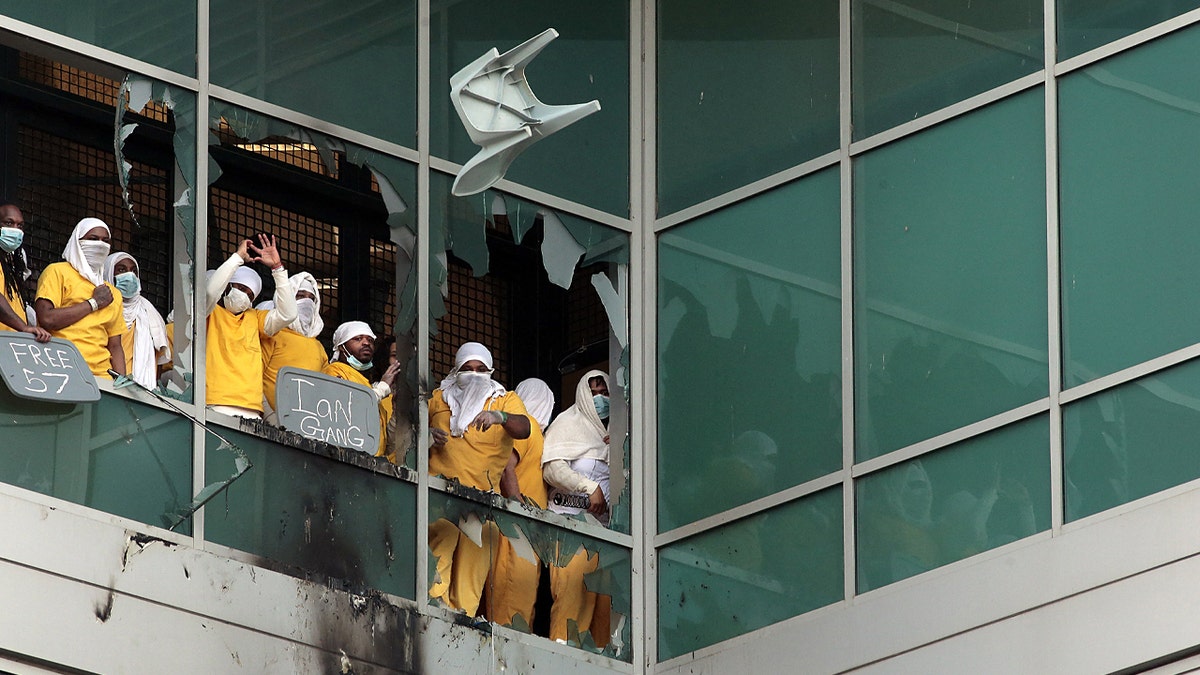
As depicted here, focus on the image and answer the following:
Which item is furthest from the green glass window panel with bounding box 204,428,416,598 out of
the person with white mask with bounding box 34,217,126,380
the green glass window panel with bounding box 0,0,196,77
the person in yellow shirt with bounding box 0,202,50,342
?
the green glass window panel with bounding box 0,0,196,77

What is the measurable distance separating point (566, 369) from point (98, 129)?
13.1 feet

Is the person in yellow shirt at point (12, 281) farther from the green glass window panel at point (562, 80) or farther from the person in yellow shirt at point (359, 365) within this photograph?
the green glass window panel at point (562, 80)

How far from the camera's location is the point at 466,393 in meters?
15.0

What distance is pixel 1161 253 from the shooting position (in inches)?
508

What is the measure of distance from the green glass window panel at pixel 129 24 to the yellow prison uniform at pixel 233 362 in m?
1.45

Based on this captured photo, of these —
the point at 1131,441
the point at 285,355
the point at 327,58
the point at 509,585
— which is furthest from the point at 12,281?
the point at 1131,441

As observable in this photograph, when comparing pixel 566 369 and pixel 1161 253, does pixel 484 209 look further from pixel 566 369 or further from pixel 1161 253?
pixel 1161 253

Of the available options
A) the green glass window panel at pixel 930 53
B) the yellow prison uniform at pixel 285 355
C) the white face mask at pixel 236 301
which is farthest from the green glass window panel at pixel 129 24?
the green glass window panel at pixel 930 53

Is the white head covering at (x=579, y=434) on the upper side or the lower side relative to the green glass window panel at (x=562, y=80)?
lower

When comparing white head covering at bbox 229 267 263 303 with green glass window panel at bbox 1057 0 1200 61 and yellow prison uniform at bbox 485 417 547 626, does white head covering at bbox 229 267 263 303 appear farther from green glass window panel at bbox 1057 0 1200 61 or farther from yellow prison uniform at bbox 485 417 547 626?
green glass window panel at bbox 1057 0 1200 61

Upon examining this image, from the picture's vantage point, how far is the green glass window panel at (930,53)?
45.5 ft

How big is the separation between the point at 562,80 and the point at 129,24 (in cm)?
324

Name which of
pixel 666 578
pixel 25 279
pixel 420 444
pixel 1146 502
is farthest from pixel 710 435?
pixel 25 279

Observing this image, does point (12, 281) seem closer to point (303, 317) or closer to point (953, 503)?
point (303, 317)
